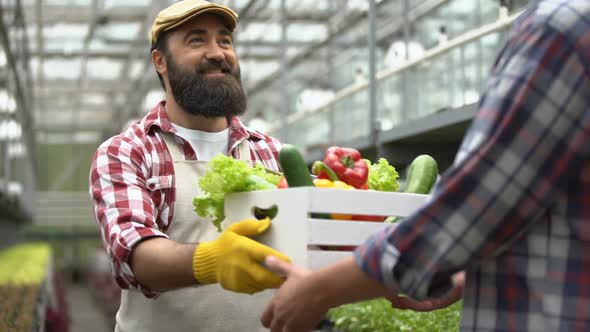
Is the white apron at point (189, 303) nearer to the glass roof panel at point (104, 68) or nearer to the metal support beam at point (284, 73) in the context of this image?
the metal support beam at point (284, 73)

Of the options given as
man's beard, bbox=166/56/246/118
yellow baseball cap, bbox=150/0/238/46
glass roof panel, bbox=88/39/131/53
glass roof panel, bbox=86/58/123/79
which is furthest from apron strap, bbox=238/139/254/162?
glass roof panel, bbox=86/58/123/79

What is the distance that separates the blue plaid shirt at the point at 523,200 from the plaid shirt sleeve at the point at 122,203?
85 centimetres

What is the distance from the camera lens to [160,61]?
117 inches

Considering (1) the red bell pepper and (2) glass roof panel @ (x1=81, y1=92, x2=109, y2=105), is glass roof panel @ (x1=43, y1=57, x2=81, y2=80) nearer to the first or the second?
(2) glass roof panel @ (x1=81, y1=92, x2=109, y2=105)

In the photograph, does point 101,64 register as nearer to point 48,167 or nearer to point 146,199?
point 48,167

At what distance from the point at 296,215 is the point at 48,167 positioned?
39.8 m

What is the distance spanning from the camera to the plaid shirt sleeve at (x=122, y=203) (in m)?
2.36

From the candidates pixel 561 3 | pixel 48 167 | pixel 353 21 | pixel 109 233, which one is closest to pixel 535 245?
pixel 561 3

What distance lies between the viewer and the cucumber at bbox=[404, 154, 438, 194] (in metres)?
2.38

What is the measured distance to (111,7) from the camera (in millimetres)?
22422

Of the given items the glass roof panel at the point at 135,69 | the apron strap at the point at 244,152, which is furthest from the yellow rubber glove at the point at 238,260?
the glass roof panel at the point at 135,69

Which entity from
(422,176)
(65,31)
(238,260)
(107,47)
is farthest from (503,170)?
(107,47)

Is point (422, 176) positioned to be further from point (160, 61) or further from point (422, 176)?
point (160, 61)

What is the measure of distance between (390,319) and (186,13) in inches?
104
